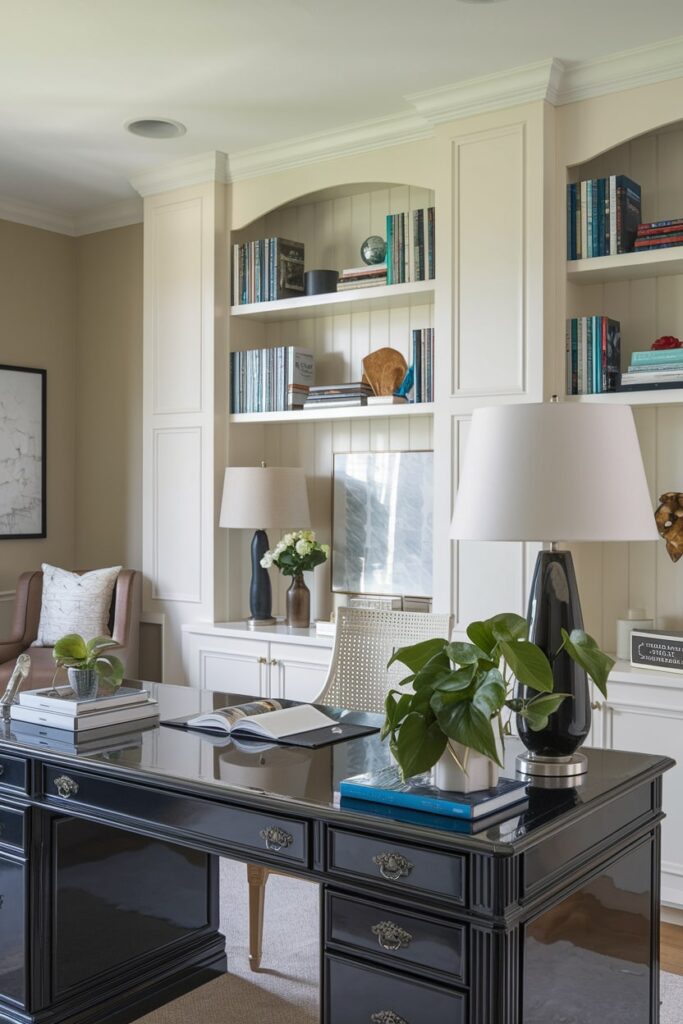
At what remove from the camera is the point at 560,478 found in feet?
6.30

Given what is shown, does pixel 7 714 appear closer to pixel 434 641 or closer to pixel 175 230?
pixel 434 641

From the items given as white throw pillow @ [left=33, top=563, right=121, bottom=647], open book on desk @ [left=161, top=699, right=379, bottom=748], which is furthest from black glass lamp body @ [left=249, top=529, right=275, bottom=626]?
open book on desk @ [left=161, top=699, right=379, bottom=748]

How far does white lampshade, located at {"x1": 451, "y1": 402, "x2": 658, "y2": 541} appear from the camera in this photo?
6.27 feet

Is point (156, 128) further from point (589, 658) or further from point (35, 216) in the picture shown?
point (589, 658)

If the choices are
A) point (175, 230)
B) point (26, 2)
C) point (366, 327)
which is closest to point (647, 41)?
point (366, 327)

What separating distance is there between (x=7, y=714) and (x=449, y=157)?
104 inches

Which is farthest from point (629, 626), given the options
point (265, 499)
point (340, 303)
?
point (340, 303)

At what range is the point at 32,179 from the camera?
494 centimetres

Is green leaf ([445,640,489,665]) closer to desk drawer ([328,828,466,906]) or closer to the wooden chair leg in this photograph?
desk drawer ([328,828,466,906])

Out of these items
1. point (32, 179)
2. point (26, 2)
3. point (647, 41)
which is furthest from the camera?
point (32, 179)

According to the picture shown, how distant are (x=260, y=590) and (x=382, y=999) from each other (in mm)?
2897

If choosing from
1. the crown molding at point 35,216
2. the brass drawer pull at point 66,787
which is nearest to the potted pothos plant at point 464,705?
the brass drawer pull at point 66,787

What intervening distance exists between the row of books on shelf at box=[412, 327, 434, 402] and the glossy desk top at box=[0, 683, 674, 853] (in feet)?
6.16

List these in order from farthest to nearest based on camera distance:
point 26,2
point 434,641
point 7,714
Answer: point 26,2 → point 7,714 → point 434,641
